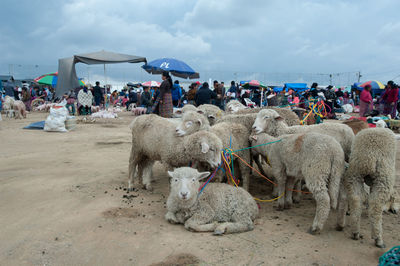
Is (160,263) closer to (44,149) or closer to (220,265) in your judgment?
(220,265)

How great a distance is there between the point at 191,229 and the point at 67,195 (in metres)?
2.38

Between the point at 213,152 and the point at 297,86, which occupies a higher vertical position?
the point at 297,86

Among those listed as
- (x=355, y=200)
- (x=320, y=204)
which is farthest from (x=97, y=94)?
(x=355, y=200)

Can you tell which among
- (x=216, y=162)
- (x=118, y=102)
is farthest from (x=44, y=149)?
(x=118, y=102)

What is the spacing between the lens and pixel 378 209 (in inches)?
125

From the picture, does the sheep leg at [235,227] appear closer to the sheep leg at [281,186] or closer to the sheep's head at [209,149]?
the sheep leg at [281,186]

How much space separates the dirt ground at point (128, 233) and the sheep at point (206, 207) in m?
0.11

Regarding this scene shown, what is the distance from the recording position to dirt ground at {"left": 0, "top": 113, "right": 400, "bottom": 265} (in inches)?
117

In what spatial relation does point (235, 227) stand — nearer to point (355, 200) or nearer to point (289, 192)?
point (289, 192)

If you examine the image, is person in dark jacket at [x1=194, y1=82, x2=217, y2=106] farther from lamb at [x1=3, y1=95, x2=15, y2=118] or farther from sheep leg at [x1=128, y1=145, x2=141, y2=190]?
lamb at [x1=3, y1=95, x2=15, y2=118]

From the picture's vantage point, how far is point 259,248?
10.3ft

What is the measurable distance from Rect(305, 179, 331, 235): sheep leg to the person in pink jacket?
1099 centimetres

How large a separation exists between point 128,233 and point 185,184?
Answer: 3.04ft

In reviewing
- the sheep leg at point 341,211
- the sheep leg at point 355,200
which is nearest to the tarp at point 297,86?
the sheep leg at point 341,211
